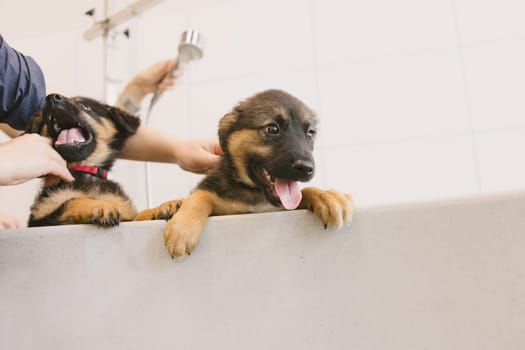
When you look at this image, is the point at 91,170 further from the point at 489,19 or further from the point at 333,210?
the point at 489,19

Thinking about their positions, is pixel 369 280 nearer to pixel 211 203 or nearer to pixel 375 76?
pixel 211 203

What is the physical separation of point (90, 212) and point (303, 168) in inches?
23.1

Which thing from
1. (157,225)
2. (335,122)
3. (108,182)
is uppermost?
(335,122)

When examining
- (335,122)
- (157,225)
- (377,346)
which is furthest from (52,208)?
(335,122)

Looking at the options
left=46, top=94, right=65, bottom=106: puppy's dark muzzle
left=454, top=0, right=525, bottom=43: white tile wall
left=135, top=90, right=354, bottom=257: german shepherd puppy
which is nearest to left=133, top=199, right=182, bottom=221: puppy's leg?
left=135, top=90, right=354, bottom=257: german shepherd puppy

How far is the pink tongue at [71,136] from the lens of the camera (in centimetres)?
163

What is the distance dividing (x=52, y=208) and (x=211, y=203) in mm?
612

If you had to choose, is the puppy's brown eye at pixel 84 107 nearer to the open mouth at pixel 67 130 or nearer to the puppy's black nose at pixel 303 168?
the open mouth at pixel 67 130

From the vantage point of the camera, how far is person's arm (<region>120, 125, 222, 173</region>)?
184 centimetres

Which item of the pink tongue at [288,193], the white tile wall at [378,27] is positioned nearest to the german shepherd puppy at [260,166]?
the pink tongue at [288,193]

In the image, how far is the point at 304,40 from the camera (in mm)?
2697

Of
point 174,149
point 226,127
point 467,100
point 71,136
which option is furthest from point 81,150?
point 467,100

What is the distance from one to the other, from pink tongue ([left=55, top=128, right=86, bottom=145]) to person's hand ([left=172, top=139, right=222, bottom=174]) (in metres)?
0.38

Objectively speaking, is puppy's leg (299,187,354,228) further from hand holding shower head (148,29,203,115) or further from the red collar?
hand holding shower head (148,29,203,115)
